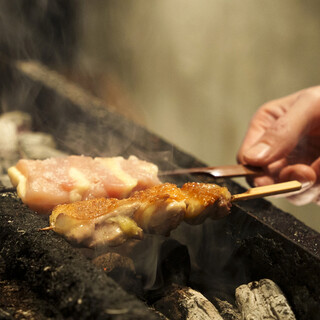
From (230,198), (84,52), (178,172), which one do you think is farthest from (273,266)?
(84,52)

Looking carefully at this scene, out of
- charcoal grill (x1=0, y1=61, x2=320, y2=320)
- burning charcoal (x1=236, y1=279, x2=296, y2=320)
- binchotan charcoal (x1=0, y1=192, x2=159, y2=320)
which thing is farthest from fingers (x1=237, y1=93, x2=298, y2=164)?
binchotan charcoal (x1=0, y1=192, x2=159, y2=320)

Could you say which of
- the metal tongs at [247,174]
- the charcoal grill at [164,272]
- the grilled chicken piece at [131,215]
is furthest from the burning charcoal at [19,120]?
the grilled chicken piece at [131,215]

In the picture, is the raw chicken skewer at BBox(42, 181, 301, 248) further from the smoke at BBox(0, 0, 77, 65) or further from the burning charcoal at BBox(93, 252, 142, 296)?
the smoke at BBox(0, 0, 77, 65)

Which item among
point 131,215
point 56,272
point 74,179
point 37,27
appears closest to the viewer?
point 56,272

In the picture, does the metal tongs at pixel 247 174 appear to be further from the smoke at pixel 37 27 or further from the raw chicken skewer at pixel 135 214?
the smoke at pixel 37 27

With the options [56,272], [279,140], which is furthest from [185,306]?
[279,140]

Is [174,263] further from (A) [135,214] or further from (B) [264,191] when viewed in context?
(B) [264,191]
